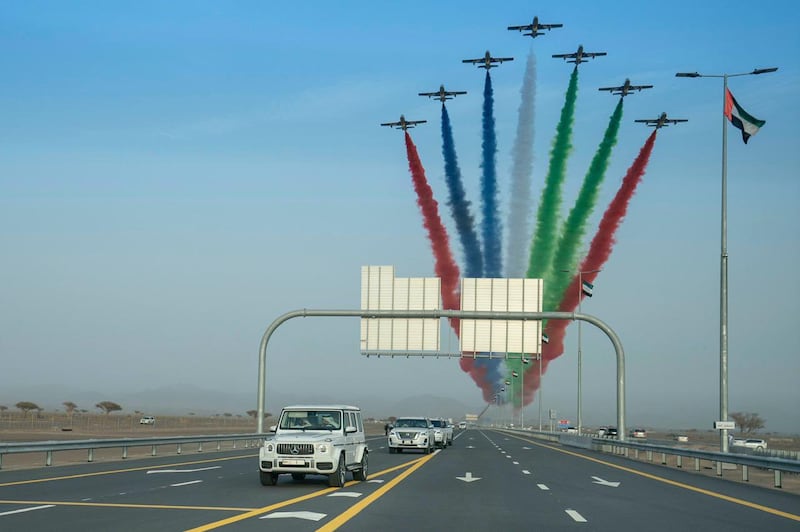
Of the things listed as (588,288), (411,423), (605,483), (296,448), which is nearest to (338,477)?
(296,448)

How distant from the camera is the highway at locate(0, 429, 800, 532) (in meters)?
14.8

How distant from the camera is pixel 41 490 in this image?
20.8 meters

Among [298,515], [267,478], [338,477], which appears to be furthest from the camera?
[267,478]

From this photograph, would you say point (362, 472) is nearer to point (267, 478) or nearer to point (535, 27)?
point (267, 478)

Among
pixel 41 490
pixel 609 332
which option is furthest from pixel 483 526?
pixel 609 332

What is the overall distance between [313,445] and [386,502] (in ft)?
12.9

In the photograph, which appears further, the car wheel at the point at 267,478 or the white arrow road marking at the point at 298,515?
the car wheel at the point at 267,478

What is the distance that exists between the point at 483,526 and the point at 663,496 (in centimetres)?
860

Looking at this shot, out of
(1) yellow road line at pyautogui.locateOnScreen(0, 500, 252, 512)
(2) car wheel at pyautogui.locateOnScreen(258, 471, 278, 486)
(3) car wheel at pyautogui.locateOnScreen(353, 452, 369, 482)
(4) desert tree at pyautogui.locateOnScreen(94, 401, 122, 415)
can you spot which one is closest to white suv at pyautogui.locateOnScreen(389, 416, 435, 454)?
(3) car wheel at pyautogui.locateOnScreen(353, 452, 369, 482)

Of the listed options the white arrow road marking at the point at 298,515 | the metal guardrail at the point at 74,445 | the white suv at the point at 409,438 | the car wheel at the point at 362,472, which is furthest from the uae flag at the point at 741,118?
the white arrow road marking at the point at 298,515

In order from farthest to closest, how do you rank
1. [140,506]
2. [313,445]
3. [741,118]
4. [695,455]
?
1. [741,118]
2. [695,455]
3. [313,445]
4. [140,506]

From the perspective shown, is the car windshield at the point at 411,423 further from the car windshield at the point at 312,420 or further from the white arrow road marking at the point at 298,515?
the white arrow road marking at the point at 298,515

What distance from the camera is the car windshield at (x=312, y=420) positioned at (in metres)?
23.5

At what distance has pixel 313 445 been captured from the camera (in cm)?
2220
